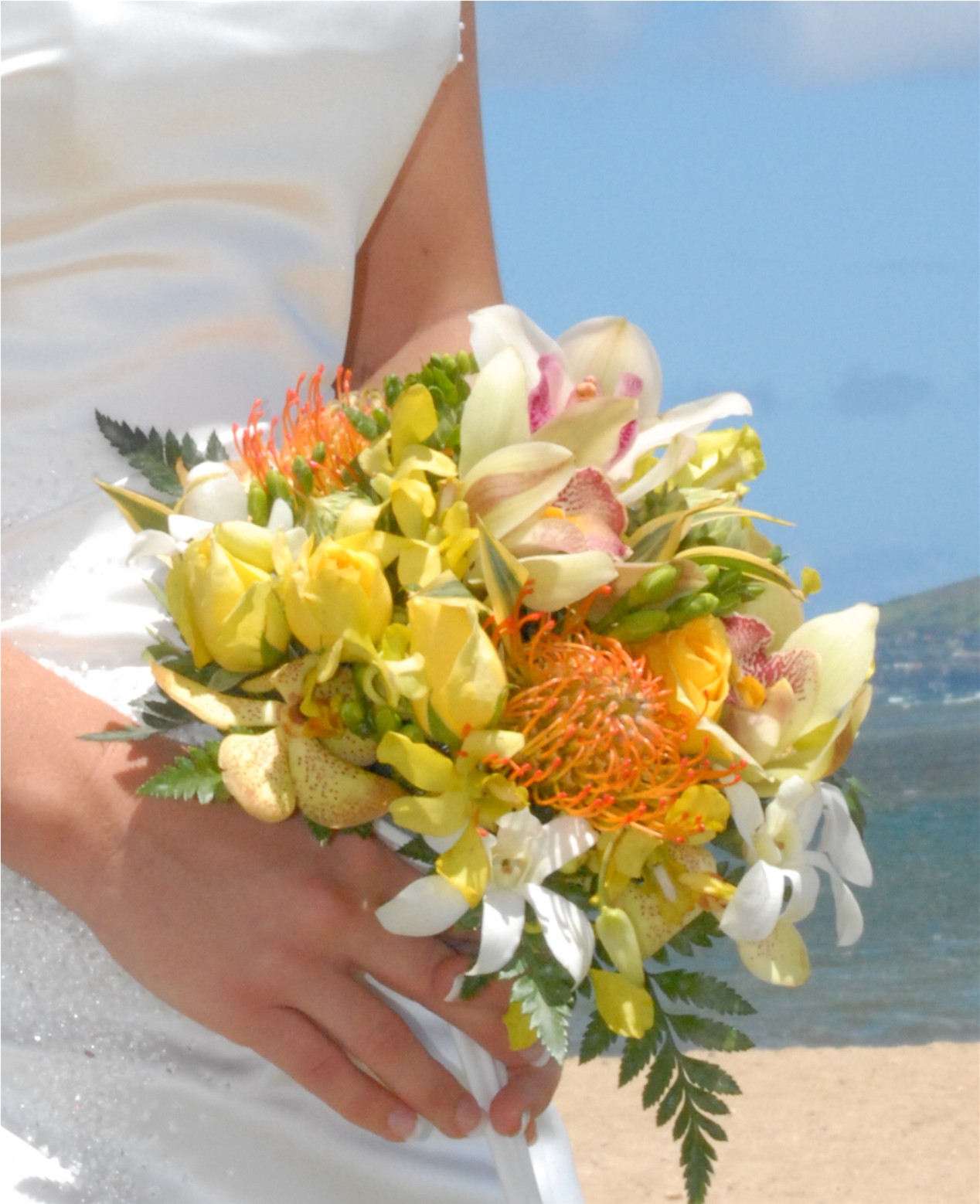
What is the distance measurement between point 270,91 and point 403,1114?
768 mm

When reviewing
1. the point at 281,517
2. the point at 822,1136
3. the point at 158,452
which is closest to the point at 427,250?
the point at 158,452

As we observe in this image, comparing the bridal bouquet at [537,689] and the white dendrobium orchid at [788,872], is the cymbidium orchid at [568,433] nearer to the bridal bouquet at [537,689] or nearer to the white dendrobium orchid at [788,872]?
the bridal bouquet at [537,689]

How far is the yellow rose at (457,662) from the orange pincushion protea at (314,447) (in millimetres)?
141

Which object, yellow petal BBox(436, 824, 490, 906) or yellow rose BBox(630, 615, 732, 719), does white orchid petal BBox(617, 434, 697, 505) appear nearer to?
yellow rose BBox(630, 615, 732, 719)

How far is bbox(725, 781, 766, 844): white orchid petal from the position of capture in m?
0.73

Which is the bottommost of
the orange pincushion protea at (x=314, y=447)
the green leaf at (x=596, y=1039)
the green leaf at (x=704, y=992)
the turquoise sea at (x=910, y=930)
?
the turquoise sea at (x=910, y=930)

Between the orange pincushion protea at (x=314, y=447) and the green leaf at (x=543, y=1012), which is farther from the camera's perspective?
the orange pincushion protea at (x=314, y=447)

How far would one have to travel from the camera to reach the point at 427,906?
2.29ft

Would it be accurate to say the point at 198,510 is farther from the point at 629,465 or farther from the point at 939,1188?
the point at 939,1188

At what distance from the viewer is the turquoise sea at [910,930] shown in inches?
482

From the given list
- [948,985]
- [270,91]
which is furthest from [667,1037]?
[948,985]

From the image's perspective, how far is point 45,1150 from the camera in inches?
34.8

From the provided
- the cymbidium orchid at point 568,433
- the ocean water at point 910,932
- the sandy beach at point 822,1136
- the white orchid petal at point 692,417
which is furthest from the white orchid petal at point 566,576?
the ocean water at point 910,932

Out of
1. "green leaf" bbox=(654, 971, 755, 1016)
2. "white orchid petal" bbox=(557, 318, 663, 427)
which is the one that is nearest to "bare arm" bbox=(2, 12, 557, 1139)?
A: "green leaf" bbox=(654, 971, 755, 1016)
